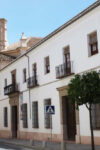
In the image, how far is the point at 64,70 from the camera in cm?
1967

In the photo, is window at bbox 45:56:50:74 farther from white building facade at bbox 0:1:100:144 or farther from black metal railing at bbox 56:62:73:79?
black metal railing at bbox 56:62:73:79

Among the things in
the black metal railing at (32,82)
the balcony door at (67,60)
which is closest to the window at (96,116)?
the balcony door at (67,60)

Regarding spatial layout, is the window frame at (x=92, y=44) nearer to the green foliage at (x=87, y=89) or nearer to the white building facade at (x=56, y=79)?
the white building facade at (x=56, y=79)

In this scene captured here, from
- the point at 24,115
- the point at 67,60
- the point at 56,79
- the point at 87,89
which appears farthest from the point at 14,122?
the point at 87,89

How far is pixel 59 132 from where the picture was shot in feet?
67.7

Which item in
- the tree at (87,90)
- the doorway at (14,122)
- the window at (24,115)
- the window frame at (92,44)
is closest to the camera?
the tree at (87,90)

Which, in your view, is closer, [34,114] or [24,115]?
[34,114]

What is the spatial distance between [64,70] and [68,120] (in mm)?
3373

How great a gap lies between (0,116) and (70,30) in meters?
18.6

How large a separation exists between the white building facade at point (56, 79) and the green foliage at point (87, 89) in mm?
3265

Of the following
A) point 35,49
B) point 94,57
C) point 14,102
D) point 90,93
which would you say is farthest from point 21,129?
point 90,93

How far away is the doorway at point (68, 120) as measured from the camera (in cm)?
2000

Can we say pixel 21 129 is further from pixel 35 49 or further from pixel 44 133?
pixel 35 49

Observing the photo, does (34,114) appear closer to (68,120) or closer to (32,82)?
(32,82)
